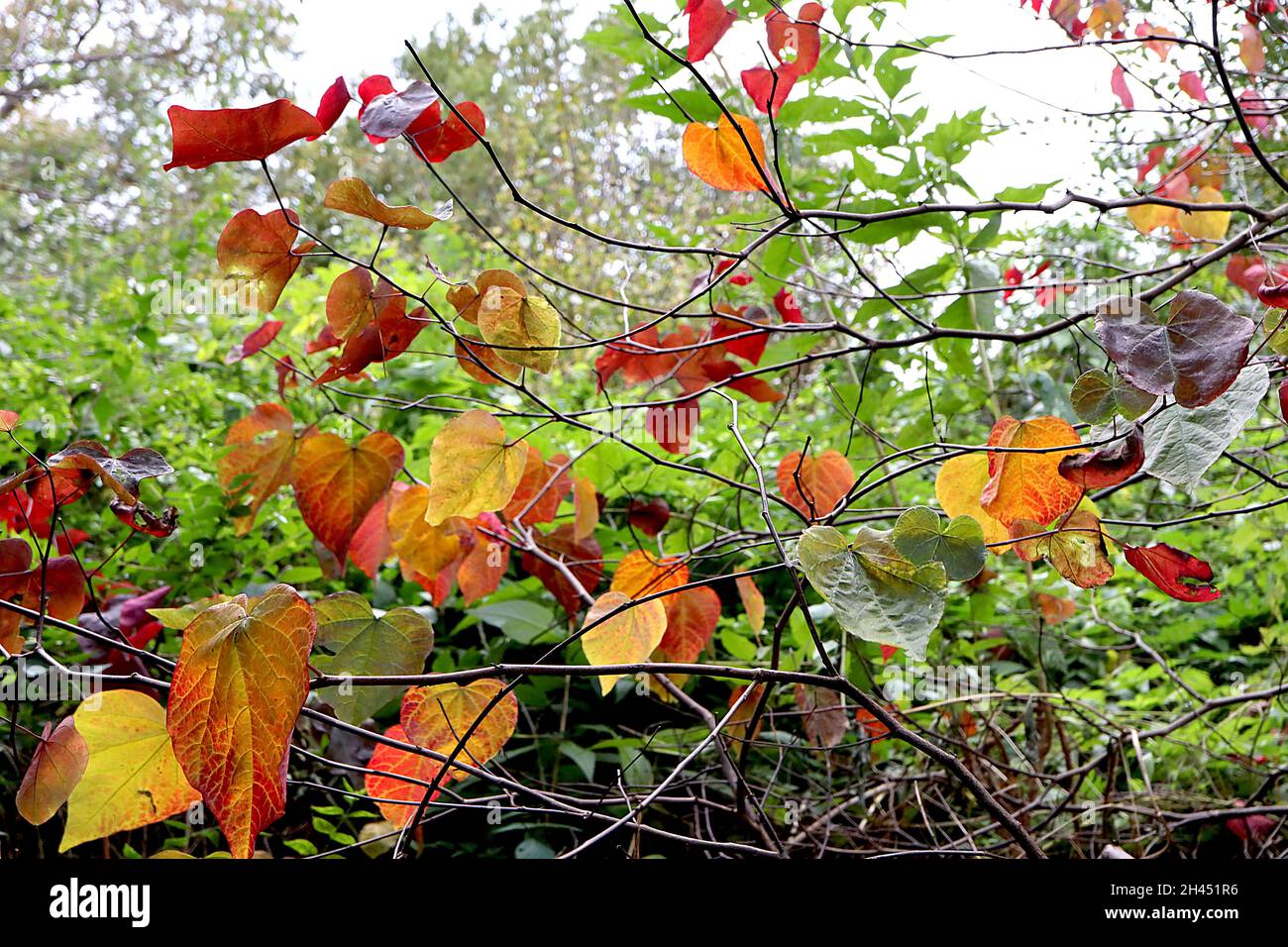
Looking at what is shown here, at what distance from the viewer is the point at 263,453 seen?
1025 mm

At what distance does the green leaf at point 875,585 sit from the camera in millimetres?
494

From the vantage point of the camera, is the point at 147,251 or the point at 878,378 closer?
the point at 878,378

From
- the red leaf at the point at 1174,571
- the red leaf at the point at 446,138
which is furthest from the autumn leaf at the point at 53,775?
the red leaf at the point at 1174,571

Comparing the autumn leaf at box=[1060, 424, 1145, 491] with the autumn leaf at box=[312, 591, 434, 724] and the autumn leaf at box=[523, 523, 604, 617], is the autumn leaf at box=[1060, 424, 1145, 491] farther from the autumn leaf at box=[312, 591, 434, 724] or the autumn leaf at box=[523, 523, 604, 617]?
the autumn leaf at box=[523, 523, 604, 617]

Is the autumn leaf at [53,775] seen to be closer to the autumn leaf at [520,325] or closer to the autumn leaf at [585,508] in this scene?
the autumn leaf at [520,325]

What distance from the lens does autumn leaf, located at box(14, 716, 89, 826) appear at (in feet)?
1.94

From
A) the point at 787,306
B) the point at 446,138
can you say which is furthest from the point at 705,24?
the point at 787,306

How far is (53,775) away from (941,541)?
60 cm

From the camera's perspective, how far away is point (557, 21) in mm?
9562

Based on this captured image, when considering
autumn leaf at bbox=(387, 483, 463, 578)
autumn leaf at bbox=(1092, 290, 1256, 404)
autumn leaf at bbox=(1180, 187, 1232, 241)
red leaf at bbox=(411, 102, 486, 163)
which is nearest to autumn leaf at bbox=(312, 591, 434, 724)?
autumn leaf at bbox=(387, 483, 463, 578)

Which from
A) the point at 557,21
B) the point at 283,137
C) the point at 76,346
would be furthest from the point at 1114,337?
the point at 557,21

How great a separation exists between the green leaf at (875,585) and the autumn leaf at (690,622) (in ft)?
1.27
